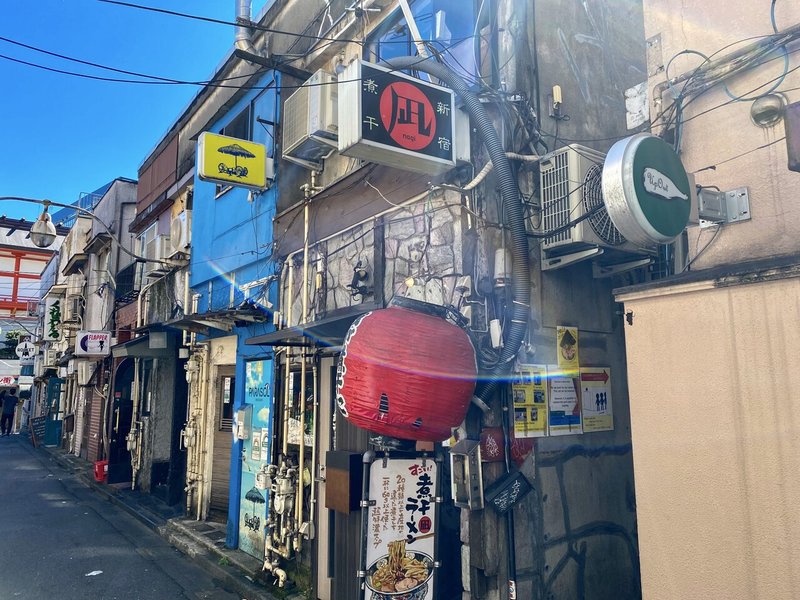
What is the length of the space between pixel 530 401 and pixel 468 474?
1.09 m

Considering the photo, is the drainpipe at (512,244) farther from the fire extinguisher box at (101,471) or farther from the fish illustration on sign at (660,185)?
the fire extinguisher box at (101,471)

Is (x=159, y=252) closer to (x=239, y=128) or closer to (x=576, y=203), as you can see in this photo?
(x=239, y=128)

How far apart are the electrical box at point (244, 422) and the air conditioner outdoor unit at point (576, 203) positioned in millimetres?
6180

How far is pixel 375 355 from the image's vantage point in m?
4.54

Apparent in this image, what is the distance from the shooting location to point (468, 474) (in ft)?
17.1

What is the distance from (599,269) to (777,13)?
116 inches

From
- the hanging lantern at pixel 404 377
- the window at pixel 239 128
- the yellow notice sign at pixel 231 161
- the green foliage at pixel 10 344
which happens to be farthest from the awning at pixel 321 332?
the green foliage at pixel 10 344

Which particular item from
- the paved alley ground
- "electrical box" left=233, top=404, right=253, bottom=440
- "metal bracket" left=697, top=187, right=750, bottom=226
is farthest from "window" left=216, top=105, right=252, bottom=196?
"metal bracket" left=697, top=187, right=750, bottom=226

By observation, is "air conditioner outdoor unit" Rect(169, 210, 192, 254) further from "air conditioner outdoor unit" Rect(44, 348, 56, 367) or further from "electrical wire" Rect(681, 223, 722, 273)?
"air conditioner outdoor unit" Rect(44, 348, 56, 367)

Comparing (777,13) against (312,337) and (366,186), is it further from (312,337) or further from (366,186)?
(312,337)

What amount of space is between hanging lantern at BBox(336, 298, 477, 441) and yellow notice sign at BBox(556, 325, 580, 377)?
66.0 inches

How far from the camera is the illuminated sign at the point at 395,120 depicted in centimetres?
537

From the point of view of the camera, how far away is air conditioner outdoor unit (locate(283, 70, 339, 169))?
24.8ft

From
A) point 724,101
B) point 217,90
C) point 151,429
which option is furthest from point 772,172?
point 151,429
